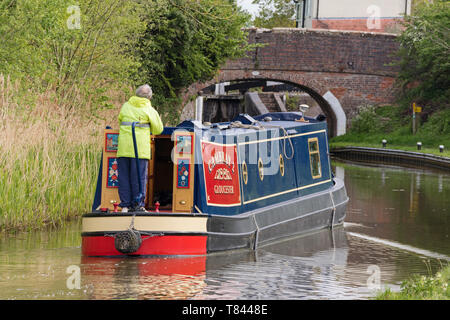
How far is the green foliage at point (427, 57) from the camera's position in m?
30.0

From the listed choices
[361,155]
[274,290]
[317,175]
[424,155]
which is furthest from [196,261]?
[361,155]

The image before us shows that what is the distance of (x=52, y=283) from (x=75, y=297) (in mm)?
683

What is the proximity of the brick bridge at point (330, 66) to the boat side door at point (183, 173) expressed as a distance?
23.3 metres

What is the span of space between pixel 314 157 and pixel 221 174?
292 centimetres

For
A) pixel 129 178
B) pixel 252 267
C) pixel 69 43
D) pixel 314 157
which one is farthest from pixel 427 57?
pixel 129 178

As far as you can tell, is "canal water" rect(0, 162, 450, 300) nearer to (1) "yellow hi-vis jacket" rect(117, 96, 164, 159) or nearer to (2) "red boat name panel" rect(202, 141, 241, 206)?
(2) "red boat name panel" rect(202, 141, 241, 206)

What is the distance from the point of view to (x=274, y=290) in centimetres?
748

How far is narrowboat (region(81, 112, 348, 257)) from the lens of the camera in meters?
8.86

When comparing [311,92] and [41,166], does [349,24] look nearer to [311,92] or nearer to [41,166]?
[311,92]

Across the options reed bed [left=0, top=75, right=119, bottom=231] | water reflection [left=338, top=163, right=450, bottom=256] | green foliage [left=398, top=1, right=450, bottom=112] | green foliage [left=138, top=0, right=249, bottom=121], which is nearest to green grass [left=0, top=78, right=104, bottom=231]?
reed bed [left=0, top=75, right=119, bottom=231]

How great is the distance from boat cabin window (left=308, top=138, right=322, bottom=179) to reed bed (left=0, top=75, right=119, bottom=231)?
3012mm

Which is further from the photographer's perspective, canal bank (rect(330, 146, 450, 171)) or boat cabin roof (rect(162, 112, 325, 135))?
canal bank (rect(330, 146, 450, 171))

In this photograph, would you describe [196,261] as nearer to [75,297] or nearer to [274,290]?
[274,290]
